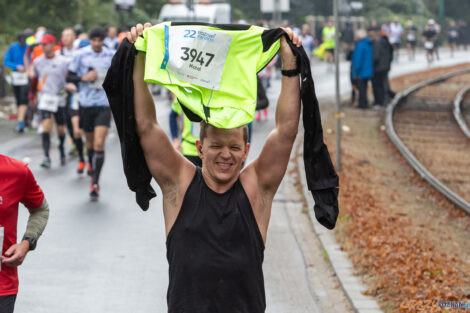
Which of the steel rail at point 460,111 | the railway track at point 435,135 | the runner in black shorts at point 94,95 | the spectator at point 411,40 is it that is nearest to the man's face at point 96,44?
the runner in black shorts at point 94,95

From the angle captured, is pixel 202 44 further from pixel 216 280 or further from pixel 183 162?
pixel 216 280

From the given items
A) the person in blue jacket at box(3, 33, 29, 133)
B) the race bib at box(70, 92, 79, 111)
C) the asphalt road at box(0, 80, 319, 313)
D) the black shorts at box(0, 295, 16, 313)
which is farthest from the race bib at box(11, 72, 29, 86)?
the black shorts at box(0, 295, 16, 313)

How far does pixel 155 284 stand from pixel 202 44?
14.7ft

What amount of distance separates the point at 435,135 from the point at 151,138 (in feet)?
55.7

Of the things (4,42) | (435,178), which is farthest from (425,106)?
(4,42)

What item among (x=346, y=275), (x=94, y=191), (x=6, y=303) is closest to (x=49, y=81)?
(x=94, y=191)

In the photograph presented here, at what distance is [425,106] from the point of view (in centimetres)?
2612

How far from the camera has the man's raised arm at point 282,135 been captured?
14.1 ft

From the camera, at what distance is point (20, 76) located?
63.6 ft

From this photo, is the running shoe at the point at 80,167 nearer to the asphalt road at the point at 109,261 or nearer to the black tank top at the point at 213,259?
the asphalt road at the point at 109,261

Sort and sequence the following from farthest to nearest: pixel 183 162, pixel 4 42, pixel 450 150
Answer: pixel 4 42
pixel 450 150
pixel 183 162

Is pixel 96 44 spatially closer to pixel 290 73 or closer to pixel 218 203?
pixel 290 73

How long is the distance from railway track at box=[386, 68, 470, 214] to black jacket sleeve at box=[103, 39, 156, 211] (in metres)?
8.43

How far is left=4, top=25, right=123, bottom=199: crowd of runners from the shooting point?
1255cm
